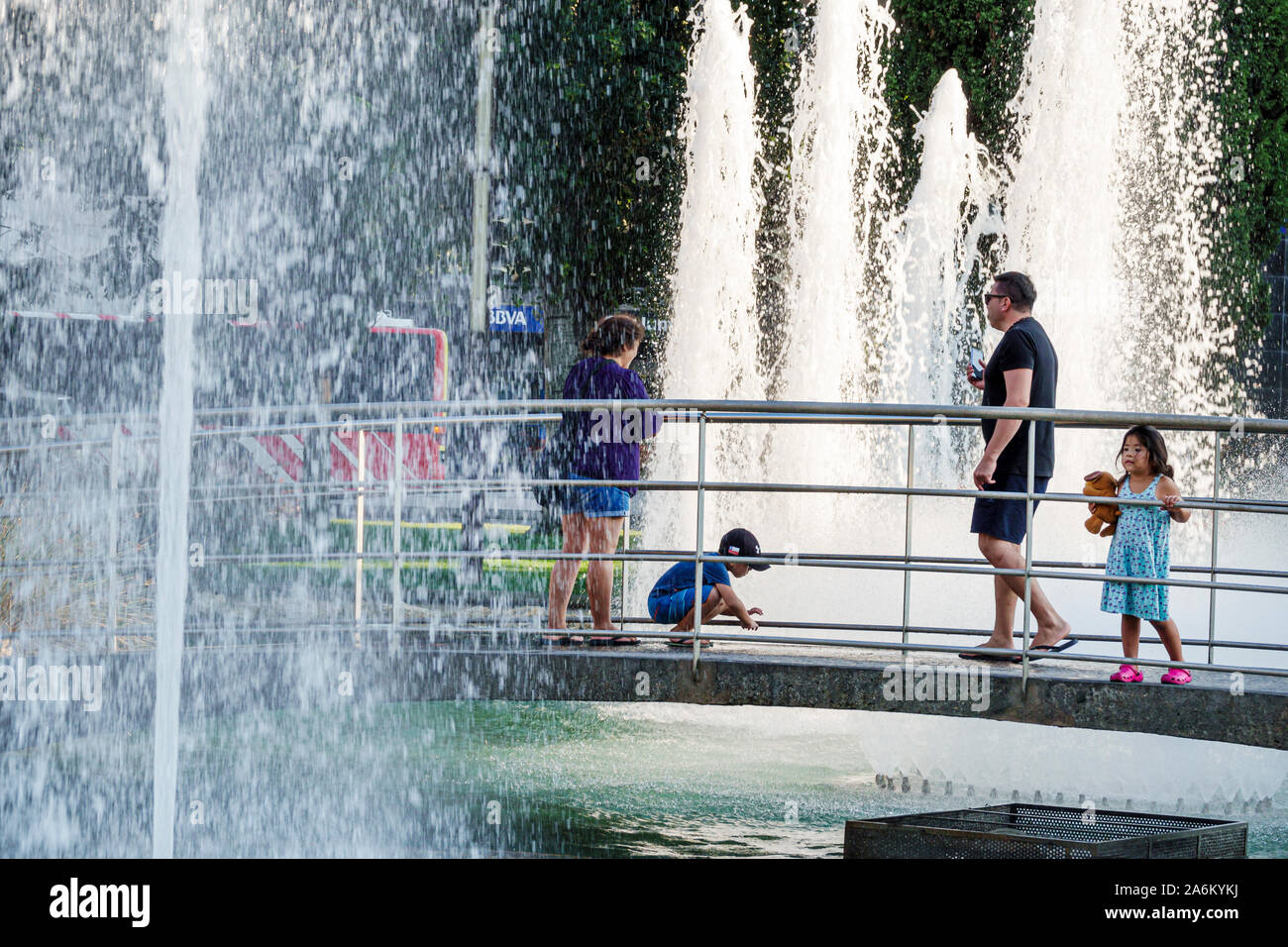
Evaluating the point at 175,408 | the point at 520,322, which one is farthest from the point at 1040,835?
the point at 520,322

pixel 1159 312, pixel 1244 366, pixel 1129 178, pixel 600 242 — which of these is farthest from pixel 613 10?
pixel 1244 366

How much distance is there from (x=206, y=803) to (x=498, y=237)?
15929mm

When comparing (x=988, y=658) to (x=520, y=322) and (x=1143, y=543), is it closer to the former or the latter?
(x=1143, y=543)

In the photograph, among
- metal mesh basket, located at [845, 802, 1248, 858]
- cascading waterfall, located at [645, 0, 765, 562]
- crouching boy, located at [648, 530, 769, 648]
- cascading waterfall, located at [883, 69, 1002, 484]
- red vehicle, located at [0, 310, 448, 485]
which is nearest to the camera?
metal mesh basket, located at [845, 802, 1248, 858]

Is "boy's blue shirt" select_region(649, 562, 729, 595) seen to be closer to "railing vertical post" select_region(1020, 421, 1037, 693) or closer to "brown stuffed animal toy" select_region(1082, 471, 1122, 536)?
"railing vertical post" select_region(1020, 421, 1037, 693)

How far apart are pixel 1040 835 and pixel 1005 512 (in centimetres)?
207

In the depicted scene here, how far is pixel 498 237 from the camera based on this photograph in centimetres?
2216

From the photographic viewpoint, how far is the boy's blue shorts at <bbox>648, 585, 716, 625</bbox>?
8203mm

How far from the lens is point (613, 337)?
7883 mm

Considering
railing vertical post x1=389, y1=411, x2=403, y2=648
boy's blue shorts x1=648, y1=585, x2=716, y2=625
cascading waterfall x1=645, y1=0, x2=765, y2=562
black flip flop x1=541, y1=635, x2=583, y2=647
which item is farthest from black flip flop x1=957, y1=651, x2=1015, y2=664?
cascading waterfall x1=645, y1=0, x2=765, y2=562

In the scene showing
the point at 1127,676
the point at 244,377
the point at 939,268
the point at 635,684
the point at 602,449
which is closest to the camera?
the point at 1127,676

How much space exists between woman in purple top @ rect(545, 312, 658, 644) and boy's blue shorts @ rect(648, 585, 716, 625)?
11.2 inches

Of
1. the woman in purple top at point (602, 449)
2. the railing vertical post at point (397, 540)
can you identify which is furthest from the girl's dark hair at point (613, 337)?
the railing vertical post at point (397, 540)
